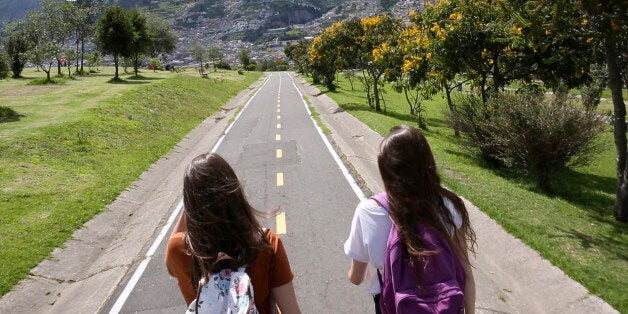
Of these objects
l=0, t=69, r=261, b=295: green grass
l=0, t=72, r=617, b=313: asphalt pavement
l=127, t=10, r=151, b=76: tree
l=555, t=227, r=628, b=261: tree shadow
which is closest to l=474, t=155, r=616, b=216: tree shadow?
l=555, t=227, r=628, b=261: tree shadow

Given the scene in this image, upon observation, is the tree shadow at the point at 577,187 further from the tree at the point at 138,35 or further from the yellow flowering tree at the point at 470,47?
the tree at the point at 138,35

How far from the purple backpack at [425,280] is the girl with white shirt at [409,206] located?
0.05 m

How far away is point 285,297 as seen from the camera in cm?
249

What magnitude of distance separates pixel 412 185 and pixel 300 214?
6575mm

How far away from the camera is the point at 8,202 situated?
32.6 ft

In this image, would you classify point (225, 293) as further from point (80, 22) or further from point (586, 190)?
point (80, 22)

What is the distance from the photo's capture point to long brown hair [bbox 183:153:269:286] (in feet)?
7.52

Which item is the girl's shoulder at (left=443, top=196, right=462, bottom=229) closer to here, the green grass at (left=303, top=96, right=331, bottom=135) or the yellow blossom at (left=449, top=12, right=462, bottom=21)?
the yellow blossom at (left=449, top=12, right=462, bottom=21)

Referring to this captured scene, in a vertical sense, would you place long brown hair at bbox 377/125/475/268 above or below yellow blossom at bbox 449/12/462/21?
below

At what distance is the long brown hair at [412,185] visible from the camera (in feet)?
8.02

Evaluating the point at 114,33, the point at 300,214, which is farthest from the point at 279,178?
the point at 114,33

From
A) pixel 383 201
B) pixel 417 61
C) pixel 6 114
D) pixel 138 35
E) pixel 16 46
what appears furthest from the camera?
pixel 138 35

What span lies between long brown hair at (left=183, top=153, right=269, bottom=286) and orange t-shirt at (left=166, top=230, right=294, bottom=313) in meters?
0.08

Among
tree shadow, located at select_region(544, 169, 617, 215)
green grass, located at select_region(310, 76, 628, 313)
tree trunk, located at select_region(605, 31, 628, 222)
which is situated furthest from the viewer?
tree shadow, located at select_region(544, 169, 617, 215)
